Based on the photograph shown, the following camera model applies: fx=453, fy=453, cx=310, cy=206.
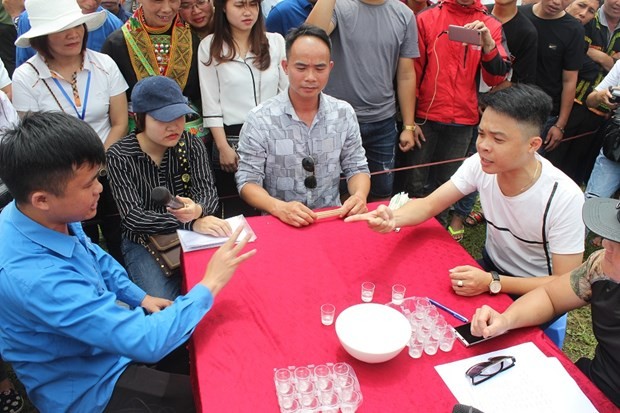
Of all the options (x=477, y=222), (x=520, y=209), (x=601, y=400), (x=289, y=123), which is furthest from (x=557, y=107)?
(x=601, y=400)

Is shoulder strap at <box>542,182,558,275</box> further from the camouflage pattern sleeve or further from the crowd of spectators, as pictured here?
the camouflage pattern sleeve

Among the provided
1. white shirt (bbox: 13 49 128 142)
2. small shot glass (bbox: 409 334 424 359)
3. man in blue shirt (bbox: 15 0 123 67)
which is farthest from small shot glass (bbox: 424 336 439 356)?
man in blue shirt (bbox: 15 0 123 67)

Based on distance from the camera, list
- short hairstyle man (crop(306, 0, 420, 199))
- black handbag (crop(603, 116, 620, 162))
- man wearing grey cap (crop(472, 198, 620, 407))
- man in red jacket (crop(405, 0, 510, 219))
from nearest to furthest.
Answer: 1. man wearing grey cap (crop(472, 198, 620, 407))
2. short hairstyle man (crop(306, 0, 420, 199))
3. man in red jacket (crop(405, 0, 510, 219))
4. black handbag (crop(603, 116, 620, 162))

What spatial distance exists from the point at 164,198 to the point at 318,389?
1.07 meters

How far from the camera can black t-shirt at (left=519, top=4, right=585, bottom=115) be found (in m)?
3.43

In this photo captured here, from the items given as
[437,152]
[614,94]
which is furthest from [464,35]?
[614,94]

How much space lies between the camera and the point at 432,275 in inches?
71.6

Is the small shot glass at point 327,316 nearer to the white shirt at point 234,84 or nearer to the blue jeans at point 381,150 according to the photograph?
the white shirt at point 234,84

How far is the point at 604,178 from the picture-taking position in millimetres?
3424

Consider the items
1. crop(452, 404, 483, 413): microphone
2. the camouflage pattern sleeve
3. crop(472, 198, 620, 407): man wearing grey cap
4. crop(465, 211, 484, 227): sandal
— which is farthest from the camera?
crop(465, 211, 484, 227): sandal

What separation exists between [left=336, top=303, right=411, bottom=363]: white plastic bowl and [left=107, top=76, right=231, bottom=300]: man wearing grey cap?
80cm

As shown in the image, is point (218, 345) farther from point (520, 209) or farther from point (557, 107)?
point (557, 107)

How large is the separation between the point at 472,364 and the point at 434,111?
231cm

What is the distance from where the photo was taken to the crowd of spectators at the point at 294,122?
1703 millimetres
